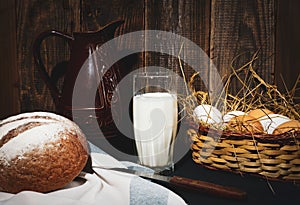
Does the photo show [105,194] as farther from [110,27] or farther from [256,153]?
[110,27]

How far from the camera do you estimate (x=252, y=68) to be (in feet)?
4.22

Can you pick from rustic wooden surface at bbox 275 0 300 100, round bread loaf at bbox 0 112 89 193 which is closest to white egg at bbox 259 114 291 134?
rustic wooden surface at bbox 275 0 300 100

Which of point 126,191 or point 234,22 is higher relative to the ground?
point 234,22

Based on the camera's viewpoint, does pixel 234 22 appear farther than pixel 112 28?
Yes

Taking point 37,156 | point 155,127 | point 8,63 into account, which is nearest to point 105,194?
point 37,156

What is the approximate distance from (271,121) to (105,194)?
41 centimetres

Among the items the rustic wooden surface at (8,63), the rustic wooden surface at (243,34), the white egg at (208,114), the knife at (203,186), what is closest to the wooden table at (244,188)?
the knife at (203,186)

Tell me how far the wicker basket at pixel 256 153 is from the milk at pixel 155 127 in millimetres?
90

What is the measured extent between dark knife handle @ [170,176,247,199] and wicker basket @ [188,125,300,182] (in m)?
0.13

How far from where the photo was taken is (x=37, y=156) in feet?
2.67

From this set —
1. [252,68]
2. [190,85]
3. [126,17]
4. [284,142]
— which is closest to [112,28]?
[126,17]

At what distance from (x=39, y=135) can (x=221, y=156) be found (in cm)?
40

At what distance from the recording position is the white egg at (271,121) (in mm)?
996

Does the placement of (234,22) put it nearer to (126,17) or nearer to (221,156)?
(126,17)
